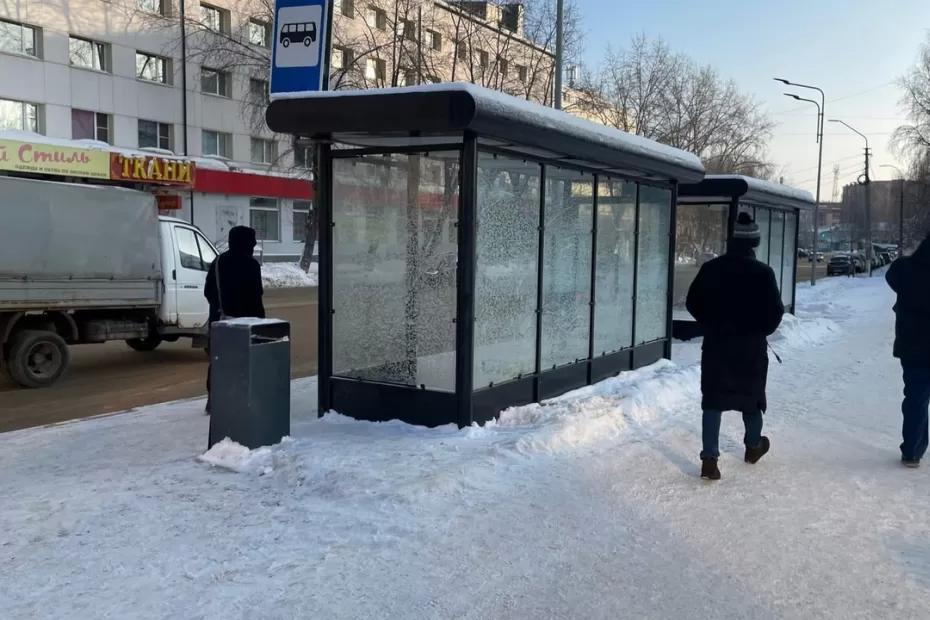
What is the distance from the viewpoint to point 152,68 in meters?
31.5

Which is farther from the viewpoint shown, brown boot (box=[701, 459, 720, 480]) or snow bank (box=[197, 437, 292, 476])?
brown boot (box=[701, 459, 720, 480])

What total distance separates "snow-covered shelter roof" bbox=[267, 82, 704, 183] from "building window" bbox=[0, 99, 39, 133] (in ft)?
82.7

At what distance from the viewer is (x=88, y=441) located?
6516 millimetres

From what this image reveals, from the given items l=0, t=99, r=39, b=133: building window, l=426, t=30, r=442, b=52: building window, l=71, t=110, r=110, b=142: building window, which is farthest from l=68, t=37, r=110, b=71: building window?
l=426, t=30, r=442, b=52: building window

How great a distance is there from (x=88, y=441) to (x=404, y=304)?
9.20 ft

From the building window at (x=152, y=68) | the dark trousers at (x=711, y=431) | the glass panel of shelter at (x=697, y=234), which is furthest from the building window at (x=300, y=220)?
the dark trousers at (x=711, y=431)

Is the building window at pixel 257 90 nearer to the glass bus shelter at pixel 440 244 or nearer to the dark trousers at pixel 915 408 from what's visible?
the glass bus shelter at pixel 440 244

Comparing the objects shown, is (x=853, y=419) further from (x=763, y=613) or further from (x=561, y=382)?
(x=763, y=613)

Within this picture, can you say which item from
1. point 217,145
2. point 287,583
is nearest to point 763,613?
point 287,583

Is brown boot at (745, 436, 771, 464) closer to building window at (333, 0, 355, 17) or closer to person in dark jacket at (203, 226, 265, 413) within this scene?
person in dark jacket at (203, 226, 265, 413)

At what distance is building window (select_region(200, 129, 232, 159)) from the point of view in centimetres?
3359

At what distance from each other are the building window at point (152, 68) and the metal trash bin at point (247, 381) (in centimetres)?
2898

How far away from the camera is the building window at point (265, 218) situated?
35.3 m

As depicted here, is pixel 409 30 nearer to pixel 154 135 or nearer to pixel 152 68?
pixel 152 68
